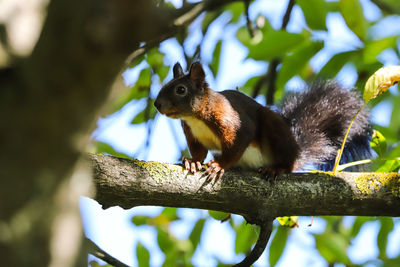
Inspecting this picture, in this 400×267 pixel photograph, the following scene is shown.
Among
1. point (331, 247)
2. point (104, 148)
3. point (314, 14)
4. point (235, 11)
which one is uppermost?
point (235, 11)

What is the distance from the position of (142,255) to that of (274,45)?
1509mm

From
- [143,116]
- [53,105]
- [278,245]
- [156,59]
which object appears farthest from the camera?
[156,59]

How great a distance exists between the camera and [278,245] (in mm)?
2895

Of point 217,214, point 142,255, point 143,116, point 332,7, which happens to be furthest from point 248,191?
point 332,7

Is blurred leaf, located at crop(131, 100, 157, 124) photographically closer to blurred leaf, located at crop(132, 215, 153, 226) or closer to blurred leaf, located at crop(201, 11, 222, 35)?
blurred leaf, located at crop(201, 11, 222, 35)

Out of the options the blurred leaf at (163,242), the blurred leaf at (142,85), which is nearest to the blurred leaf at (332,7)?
the blurred leaf at (142,85)

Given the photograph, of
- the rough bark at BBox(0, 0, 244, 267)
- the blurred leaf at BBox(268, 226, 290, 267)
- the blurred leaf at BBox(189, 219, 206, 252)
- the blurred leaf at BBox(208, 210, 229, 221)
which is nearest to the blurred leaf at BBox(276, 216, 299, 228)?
the blurred leaf at BBox(268, 226, 290, 267)

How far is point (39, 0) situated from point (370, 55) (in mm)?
2037

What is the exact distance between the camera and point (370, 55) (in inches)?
98.7

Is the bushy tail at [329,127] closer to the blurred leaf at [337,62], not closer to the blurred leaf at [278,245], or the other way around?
the blurred leaf at [278,245]

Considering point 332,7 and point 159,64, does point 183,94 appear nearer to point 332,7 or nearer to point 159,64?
point 159,64

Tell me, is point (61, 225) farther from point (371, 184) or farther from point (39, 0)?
point (371, 184)

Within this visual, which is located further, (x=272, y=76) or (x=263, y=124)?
(x=272, y=76)

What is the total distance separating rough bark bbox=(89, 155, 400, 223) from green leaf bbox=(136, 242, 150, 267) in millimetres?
783
